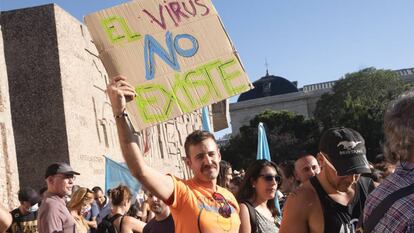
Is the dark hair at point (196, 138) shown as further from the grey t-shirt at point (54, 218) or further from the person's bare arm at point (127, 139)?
the grey t-shirt at point (54, 218)

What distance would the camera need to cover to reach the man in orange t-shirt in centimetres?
304

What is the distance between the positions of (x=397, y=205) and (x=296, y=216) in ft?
3.49

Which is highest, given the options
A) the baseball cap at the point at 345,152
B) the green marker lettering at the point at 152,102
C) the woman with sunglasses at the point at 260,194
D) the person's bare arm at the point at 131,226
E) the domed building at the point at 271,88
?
the domed building at the point at 271,88

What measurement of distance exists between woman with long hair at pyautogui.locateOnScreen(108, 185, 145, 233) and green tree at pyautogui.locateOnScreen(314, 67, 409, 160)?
40.6 m

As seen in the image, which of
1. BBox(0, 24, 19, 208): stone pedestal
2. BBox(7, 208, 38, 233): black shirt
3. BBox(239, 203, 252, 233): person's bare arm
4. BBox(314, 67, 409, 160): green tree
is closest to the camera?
BBox(239, 203, 252, 233): person's bare arm

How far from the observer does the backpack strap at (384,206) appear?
6.46 ft

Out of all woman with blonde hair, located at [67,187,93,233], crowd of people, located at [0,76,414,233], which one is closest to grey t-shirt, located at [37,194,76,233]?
woman with blonde hair, located at [67,187,93,233]

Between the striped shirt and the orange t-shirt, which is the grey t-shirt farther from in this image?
the striped shirt

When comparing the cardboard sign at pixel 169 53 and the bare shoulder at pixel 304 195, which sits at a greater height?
the cardboard sign at pixel 169 53

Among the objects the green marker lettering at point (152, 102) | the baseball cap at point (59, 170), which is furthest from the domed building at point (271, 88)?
the green marker lettering at point (152, 102)

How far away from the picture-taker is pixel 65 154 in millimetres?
14578

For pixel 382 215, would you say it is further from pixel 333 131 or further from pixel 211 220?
pixel 211 220

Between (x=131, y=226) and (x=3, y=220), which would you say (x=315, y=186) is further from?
(x=131, y=226)

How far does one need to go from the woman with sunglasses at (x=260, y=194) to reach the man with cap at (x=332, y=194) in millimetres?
1322
